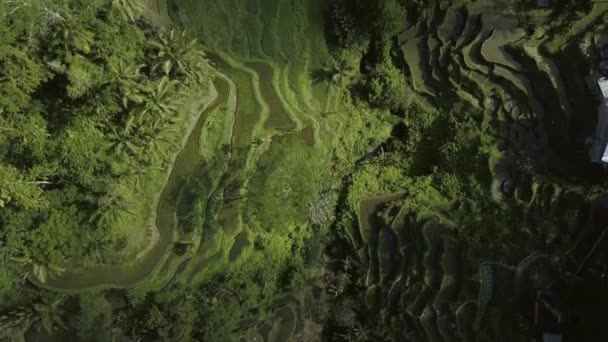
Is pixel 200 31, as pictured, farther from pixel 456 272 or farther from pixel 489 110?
pixel 456 272

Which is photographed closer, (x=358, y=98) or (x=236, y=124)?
(x=236, y=124)

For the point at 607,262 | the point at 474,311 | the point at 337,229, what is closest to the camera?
the point at 607,262

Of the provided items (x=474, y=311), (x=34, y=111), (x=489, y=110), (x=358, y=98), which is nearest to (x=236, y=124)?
(x=358, y=98)

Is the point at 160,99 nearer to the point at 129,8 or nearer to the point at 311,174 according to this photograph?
the point at 129,8

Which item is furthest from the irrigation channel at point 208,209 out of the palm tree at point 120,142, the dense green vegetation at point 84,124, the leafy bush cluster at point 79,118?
the palm tree at point 120,142

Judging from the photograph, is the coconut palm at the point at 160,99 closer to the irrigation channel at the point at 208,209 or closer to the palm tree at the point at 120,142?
the palm tree at the point at 120,142

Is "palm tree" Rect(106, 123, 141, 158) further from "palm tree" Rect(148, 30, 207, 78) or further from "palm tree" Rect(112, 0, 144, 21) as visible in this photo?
"palm tree" Rect(112, 0, 144, 21)
